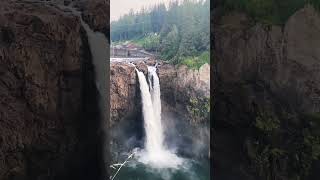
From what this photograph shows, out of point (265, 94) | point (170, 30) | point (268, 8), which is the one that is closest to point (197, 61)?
point (170, 30)

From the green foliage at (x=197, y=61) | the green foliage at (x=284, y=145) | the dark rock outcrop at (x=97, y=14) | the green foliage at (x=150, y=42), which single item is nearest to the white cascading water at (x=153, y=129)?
the green foliage at (x=150, y=42)

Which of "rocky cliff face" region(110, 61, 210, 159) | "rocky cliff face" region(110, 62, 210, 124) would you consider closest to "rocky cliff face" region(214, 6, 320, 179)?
"rocky cliff face" region(110, 61, 210, 159)

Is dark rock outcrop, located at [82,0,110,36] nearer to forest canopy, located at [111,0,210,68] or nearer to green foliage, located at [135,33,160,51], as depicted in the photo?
forest canopy, located at [111,0,210,68]

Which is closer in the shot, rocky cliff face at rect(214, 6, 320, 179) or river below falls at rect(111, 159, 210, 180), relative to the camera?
rocky cliff face at rect(214, 6, 320, 179)

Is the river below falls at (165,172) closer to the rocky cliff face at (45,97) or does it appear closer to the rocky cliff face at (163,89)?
the rocky cliff face at (45,97)

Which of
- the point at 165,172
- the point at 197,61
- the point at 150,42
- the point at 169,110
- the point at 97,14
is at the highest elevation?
the point at 97,14

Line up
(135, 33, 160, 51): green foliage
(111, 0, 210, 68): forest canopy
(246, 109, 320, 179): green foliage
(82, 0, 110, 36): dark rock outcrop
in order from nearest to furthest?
(246, 109, 320, 179): green foliage → (82, 0, 110, 36): dark rock outcrop → (111, 0, 210, 68): forest canopy → (135, 33, 160, 51): green foliage

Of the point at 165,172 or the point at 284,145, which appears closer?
the point at 284,145

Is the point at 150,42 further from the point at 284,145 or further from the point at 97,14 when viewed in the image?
the point at 284,145
